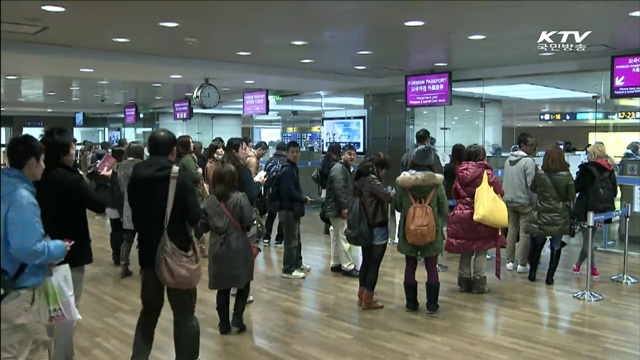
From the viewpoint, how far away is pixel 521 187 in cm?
707

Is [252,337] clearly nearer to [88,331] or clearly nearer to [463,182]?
[88,331]

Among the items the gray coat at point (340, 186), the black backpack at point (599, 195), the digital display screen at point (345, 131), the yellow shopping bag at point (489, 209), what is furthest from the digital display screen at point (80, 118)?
the black backpack at point (599, 195)

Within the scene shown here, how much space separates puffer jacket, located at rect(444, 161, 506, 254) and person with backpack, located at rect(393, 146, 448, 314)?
619 millimetres

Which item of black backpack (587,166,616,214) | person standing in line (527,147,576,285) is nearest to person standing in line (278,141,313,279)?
person standing in line (527,147,576,285)

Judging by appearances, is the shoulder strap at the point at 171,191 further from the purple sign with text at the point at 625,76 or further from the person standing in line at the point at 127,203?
the purple sign with text at the point at 625,76

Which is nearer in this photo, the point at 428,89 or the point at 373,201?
the point at 373,201

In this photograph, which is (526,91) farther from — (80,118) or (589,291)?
(80,118)

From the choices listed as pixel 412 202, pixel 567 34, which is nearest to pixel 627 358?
pixel 412 202

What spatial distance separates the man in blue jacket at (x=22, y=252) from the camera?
2.43 meters

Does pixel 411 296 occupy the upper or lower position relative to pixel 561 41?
lower

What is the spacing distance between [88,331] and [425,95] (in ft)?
23.3

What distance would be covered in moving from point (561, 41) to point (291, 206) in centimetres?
398

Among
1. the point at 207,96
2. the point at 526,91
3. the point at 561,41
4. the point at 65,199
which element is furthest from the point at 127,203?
the point at 526,91

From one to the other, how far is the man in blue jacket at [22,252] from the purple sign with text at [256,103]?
36.3 ft
